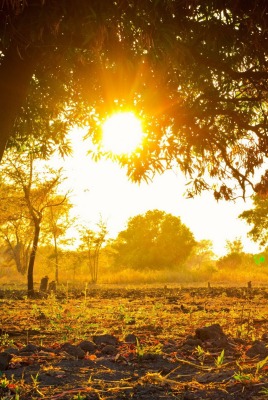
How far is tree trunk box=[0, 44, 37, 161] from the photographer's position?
25.4 feet

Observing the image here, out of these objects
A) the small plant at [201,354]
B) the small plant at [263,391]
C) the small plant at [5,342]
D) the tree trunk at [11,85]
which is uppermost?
→ the tree trunk at [11,85]

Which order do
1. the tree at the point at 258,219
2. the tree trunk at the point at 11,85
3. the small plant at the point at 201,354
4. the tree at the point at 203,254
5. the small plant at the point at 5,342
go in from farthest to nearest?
the tree at the point at 203,254 < the tree at the point at 258,219 < the tree trunk at the point at 11,85 < the small plant at the point at 5,342 < the small plant at the point at 201,354

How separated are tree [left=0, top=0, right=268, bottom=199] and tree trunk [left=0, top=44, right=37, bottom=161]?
2cm

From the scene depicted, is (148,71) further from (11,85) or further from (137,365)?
(137,365)

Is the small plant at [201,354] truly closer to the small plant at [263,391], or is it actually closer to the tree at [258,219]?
the small plant at [263,391]

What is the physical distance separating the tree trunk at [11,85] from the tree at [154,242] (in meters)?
51.8

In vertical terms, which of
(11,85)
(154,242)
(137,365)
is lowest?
(137,365)

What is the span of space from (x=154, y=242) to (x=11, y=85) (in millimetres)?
53640

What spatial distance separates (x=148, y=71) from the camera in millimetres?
8875

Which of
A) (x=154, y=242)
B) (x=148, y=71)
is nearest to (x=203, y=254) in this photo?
(x=154, y=242)

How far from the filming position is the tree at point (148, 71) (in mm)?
6137

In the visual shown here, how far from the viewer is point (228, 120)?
35.9 ft

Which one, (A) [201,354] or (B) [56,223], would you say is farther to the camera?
(B) [56,223]

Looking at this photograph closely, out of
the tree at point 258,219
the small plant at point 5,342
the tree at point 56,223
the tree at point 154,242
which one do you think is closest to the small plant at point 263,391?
the small plant at point 5,342
